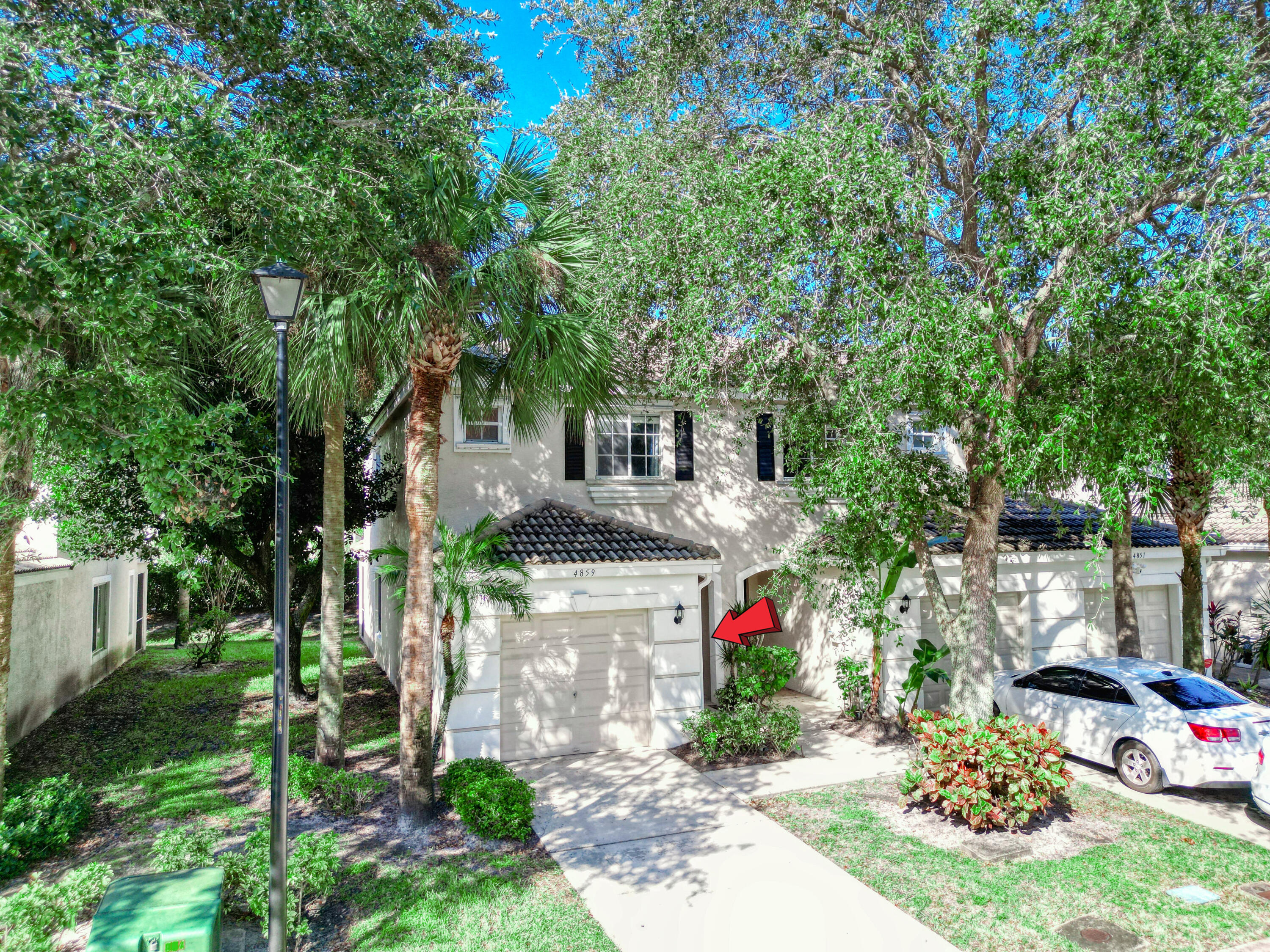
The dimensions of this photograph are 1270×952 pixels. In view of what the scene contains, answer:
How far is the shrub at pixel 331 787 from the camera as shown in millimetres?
9758

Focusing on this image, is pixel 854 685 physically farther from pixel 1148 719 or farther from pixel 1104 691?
pixel 1148 719

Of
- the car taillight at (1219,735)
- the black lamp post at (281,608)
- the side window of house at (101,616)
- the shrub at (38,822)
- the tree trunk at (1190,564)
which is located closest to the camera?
the black lamp post at (281,608)

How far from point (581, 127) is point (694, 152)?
200 cm

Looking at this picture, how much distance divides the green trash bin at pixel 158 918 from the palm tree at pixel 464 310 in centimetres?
333

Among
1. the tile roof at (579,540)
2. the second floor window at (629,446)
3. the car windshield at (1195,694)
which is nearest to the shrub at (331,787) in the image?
the tile roof at (579,540)

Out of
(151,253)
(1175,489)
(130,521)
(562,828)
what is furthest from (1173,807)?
(130,521)

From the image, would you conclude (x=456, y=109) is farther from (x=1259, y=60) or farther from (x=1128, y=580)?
(x=1128, y=580)

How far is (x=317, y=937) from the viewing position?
270 inches

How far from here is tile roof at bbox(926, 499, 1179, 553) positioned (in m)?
14.8

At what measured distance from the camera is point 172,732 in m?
14.1

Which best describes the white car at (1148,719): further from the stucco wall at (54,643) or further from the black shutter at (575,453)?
the stucco wall at (54,643)

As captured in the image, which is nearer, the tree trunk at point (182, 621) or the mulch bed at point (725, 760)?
the mulch bed at point (725, 760)

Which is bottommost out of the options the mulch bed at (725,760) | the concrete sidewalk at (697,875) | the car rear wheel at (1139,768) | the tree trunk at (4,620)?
the mulch bed at (725,760)

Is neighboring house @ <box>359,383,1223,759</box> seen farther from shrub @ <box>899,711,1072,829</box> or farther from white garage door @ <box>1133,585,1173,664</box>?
shrub @ <box>899,711,1072,829</box>
